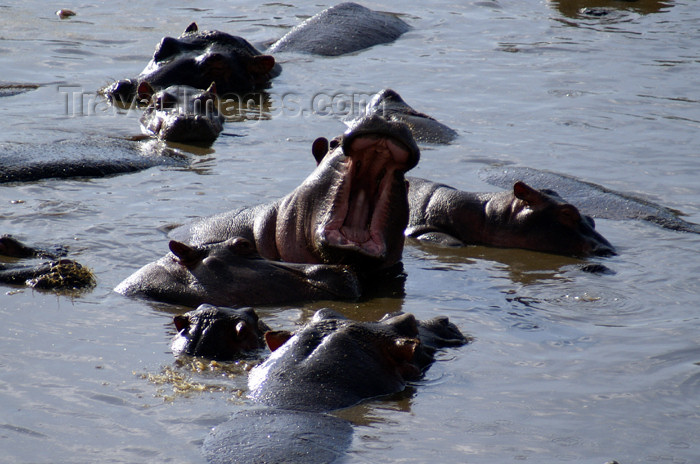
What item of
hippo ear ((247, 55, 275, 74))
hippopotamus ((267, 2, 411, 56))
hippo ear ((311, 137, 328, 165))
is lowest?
hippo ear ((311, 137, 328, 165))

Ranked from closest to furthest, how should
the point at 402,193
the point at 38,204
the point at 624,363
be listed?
the point at 624,363
the point at 402,193
the point at 38,204

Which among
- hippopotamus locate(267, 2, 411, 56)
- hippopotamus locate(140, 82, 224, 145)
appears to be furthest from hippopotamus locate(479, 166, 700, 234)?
hippopotamus locate(267, 2, 411, 56)

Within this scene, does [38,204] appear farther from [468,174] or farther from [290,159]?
[468,174]

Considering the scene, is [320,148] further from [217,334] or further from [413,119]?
[413,119]

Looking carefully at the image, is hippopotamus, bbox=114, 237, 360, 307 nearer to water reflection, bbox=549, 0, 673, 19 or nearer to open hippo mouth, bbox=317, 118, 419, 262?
open hippo mouth, bbox=317, 118, 419, 262

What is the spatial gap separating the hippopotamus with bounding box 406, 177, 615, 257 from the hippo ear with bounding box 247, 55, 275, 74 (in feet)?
16.7

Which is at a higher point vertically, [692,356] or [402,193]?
[402,193]

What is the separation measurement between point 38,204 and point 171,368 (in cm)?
335

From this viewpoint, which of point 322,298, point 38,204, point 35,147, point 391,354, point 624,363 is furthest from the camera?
point 35,147

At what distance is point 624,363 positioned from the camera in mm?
5297

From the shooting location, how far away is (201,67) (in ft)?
40.7

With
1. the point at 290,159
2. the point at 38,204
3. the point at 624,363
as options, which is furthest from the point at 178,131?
the point at 624,363

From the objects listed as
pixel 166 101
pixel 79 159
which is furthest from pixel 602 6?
pixel 79 159

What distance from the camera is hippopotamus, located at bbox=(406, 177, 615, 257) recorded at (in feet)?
25.2
